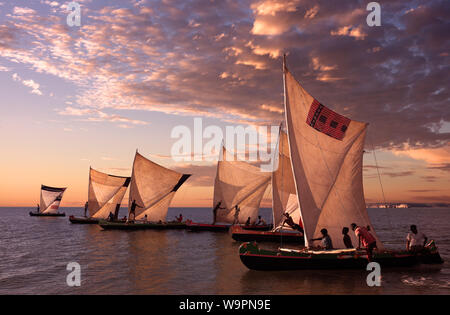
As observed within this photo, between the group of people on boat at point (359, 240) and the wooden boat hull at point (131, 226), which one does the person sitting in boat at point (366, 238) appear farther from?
the wooden boat hull at point (131, 226)

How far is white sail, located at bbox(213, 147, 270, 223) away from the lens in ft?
175

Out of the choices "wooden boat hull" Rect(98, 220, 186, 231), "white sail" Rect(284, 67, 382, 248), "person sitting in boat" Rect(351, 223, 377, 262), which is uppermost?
"white sail" Rect(284, 67, 382, 248)

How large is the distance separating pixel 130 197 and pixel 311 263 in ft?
130

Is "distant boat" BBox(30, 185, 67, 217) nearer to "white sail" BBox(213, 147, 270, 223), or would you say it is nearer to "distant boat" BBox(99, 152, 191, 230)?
"distant boat" BBox(99, 152, 191, 230)

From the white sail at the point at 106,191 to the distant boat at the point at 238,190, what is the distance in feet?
72.9

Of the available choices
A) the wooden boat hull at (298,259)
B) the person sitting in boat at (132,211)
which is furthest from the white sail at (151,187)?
the wooden boat hull at (298,259)

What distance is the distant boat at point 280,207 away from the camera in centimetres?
3806

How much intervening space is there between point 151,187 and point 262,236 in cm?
2451

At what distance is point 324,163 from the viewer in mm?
22297

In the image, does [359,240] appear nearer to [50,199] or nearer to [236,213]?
[236,213]

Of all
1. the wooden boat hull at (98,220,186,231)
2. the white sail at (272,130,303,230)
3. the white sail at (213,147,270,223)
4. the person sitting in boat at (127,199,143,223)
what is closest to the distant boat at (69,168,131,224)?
the wooden boat hull at (98,220,186,231)

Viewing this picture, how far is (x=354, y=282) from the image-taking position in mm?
19453

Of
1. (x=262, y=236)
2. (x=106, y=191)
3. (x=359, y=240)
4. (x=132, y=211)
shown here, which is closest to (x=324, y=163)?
(x=359, y=240)
